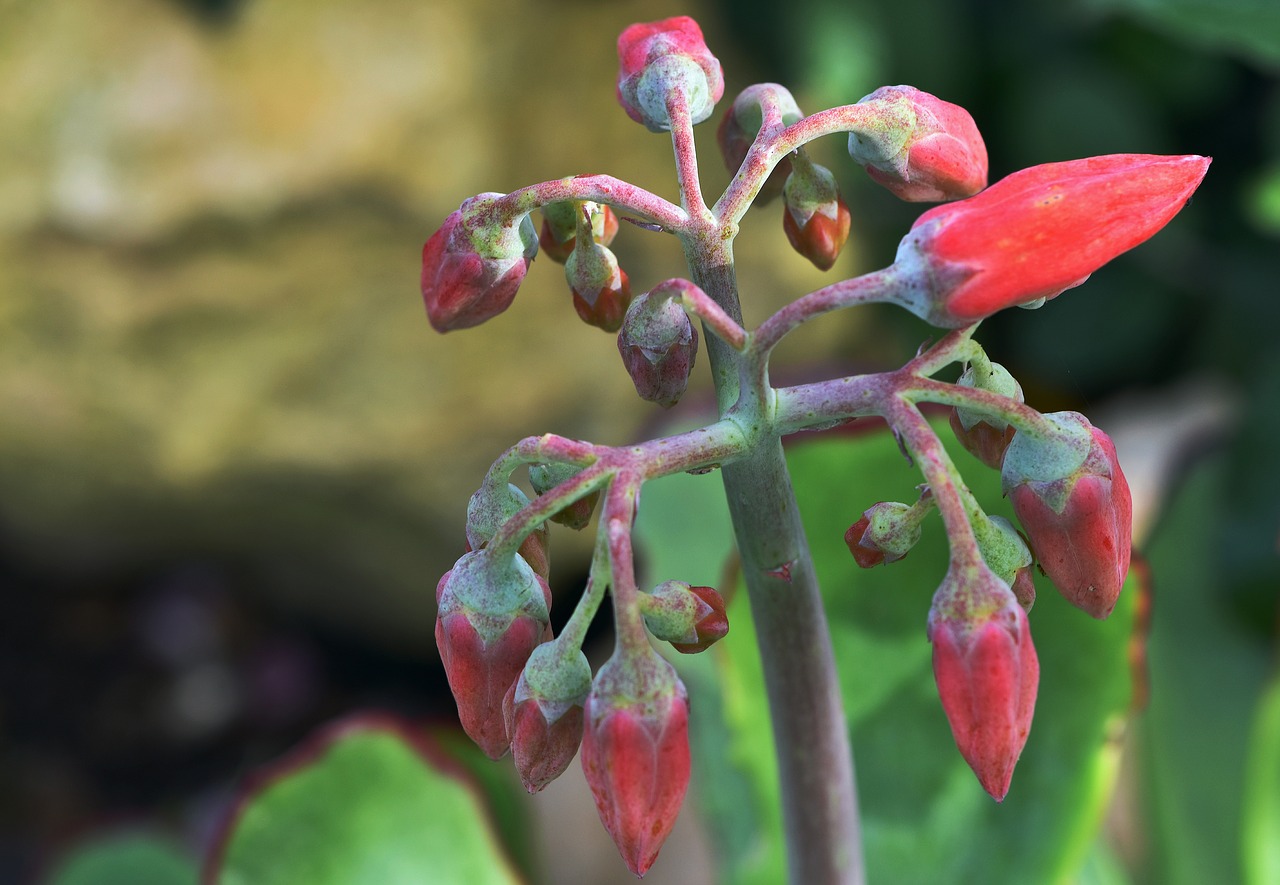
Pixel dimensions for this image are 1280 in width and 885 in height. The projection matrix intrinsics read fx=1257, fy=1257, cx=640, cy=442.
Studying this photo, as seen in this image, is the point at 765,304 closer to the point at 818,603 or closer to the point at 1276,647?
the point at 1276,647

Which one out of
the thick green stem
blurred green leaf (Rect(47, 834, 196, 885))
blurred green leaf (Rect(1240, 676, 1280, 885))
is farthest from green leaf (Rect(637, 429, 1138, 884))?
blurred green leaf (Rect(47, 834, 196, 885))

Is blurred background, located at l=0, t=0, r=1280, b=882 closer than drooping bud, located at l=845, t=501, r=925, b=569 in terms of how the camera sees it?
No

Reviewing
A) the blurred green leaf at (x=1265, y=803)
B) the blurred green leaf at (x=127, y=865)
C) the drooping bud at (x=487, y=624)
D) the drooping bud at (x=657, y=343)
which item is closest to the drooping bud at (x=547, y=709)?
the drooping bud at (x=487, y=624)

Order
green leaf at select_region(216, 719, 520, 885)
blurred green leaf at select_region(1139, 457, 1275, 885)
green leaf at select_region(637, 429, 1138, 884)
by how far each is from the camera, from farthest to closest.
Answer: blurred green leaf at select_region(1139, 457, 1275, 885)
green leaf at select_region(216, 719, 520, 885)
green leaf at select_region(637, 429, 1138, 884)

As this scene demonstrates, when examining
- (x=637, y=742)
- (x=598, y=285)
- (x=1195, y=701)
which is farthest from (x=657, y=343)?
(x=1195, y=701)

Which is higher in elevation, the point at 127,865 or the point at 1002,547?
the point at 1002,547

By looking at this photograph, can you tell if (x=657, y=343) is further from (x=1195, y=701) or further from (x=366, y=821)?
(x=1195, y=701)

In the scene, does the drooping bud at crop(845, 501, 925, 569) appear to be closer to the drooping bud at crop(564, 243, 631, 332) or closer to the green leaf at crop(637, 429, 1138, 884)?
the drooping bud at crop(564, 243, 631, 332)
